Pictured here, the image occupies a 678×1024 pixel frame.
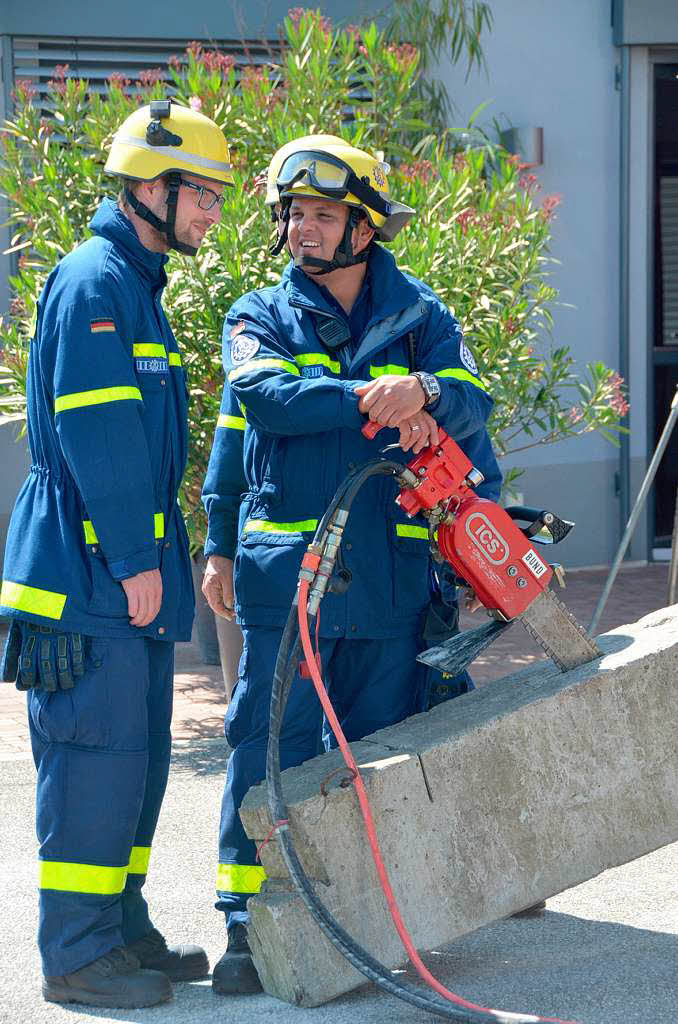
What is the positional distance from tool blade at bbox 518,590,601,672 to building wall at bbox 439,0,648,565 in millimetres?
6039

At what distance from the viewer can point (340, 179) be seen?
12.7ft

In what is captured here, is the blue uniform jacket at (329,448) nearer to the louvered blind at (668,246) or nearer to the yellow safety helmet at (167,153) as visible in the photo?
the yellow safety helmet at (167,153)

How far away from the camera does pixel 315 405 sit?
3654mm

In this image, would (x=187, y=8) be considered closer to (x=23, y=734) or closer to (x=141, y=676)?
(x=23, y=734)

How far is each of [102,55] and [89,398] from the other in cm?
615

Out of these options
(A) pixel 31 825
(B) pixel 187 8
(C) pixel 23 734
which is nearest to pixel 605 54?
(B) pixel 187 8

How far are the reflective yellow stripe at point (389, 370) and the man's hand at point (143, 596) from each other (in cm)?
81

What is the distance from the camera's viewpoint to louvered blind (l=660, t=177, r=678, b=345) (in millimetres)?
10250

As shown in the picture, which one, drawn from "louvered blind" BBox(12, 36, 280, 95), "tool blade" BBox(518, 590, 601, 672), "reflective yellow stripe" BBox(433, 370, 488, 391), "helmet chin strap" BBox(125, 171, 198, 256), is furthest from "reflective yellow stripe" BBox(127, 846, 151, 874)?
"louvered blind" BBox(12, 36, 280, 95)

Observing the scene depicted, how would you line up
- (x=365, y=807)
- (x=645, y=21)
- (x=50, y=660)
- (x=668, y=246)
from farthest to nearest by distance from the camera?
(x=668, y=246) → (x=645, y=21) → (x=50, y=660) → (x=365, y=807)

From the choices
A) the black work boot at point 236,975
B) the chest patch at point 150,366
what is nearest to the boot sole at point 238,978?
the black work boot at point 236,975

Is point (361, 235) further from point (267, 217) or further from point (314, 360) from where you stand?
point (267, 217)

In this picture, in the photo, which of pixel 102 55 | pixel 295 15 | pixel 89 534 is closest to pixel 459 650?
pixel 89 534

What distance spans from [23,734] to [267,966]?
3192mm
